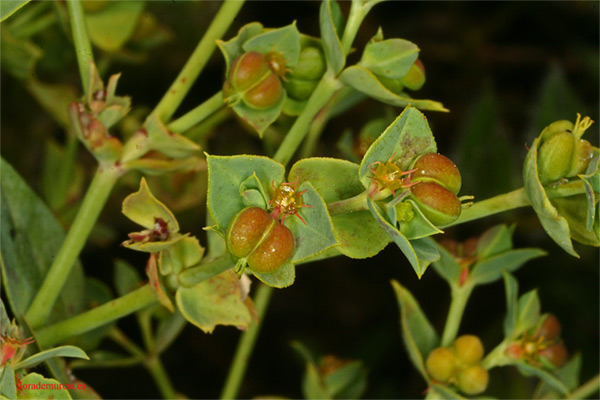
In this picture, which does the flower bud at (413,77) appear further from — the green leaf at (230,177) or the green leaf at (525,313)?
the green leaf at (525,313)

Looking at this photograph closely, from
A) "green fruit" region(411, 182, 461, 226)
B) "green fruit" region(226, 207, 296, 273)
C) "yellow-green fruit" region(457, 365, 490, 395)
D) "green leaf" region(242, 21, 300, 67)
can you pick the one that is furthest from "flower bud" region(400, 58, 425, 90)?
"yellow-green fruit" region(457, 365, 490, 395)

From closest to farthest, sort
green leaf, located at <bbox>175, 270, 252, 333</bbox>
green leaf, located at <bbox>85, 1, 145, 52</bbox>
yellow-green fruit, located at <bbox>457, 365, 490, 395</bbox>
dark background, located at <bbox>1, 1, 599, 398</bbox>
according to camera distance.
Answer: green leaf, located at <bbox>175, 270, 252, 333</bbox>
yellow-green fruit, located at <bbox>457, 365, 490, 395</bbox>
green leaf, located at <bbox>85, 1, 145, 52</bbox>
dark background, located at <bbox>1, 1, 599, 398</bbox>

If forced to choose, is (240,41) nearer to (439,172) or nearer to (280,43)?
(280,43)

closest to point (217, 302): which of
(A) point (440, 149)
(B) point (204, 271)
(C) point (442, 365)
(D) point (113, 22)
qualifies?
(B) point (204, 271)

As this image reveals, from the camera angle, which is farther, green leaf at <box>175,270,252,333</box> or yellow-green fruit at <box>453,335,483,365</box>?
yellow-green fruit at <box>453,335,483,365</box>

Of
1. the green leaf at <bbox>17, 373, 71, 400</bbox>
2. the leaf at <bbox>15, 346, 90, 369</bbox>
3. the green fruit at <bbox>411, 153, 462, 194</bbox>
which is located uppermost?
the green fruit at <bbox>411, 153, 462, 194</bbox>

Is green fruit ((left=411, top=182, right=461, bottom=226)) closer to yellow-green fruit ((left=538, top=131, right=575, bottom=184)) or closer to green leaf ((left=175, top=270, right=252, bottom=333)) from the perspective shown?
yellow-green fruit ((left=538, top=131, right=575, bottom=184))

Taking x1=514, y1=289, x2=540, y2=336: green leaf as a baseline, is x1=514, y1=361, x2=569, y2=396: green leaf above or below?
below

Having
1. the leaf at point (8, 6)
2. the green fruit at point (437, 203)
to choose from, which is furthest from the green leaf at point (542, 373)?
the leaf at point (8, 6)
